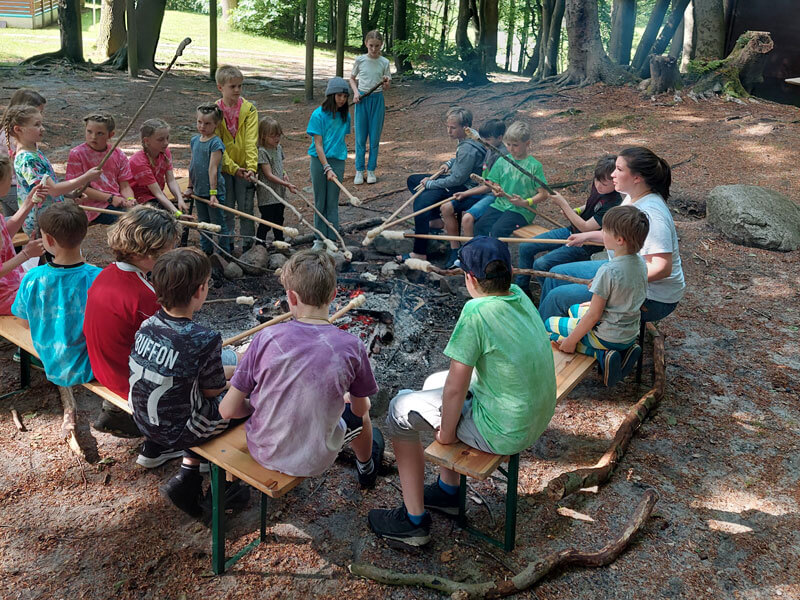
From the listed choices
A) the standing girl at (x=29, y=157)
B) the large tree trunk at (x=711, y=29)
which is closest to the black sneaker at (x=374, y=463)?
the standing girl at (x=29, y=157)

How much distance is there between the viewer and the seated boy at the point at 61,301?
3.77 meters

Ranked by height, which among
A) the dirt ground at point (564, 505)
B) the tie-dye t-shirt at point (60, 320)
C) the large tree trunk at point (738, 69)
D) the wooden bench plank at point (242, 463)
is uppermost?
the large tree trunk at point (738, 69)

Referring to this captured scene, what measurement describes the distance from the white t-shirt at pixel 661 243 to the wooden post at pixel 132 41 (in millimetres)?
13008

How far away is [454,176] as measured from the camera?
6773mm

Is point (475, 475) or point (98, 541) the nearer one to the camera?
point (475, 475)

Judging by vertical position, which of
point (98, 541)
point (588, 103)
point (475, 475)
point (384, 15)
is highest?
point (384, 15)

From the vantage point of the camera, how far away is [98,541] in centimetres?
331

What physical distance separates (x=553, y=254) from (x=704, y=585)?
318 centimetres

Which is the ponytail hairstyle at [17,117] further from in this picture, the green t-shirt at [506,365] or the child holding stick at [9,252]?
the green t-shirt at [506,365]

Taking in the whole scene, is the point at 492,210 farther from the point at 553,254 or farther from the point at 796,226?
the point at 796,226

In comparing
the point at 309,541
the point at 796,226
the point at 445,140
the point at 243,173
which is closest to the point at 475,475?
the point at 309,541

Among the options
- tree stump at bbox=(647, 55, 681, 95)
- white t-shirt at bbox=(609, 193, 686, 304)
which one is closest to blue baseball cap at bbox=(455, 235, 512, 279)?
white t-shirt at bbox=(609, 193, 686, 304)

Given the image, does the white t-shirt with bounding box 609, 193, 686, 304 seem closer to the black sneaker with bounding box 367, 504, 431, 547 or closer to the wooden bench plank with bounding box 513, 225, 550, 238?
the wooden bench plank with bounding box 513, 225, 550, 238

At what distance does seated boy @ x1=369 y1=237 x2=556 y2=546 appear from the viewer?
3010mm
